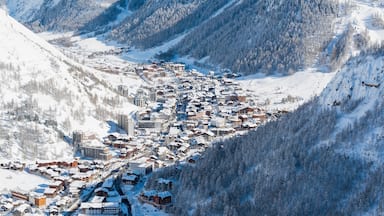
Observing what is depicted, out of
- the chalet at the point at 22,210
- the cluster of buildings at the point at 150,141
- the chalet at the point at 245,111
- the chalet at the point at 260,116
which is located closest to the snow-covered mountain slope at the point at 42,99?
the cluster of buildings at the point at 150,141

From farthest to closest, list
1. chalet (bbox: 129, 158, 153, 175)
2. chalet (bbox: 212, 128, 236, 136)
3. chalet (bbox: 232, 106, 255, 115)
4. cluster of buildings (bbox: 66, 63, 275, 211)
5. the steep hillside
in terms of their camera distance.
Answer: the steep hillside < chalet (bbox: 232, 106, 255, 115) < chalet (bbox: 212, 128, 236, 136) < cluster of buildings (bbox: 66, 63, 275, 211) < chalet (bbox: 129, 158, 153, 175)

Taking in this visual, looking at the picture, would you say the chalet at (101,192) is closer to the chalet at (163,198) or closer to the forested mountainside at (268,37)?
the chalet at (163,198)

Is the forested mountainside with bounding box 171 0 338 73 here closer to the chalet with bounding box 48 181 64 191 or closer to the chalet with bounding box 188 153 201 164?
the chalet with bounding box 188 153 201 164

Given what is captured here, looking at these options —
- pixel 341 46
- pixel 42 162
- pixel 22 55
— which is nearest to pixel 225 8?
pixel 341 46

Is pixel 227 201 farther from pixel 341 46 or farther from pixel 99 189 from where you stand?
pixel 341 46

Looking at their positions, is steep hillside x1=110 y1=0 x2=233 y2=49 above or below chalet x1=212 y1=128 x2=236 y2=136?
above

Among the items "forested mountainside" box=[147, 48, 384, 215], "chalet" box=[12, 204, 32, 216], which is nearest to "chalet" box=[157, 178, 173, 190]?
"forested mountainside" box=[147, 48, 384, 215]
